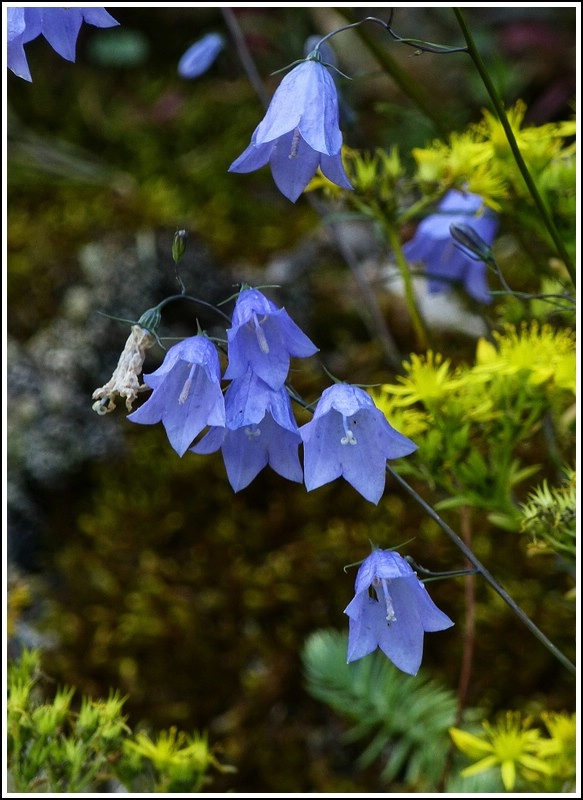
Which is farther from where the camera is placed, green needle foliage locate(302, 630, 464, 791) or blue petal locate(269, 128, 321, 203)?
green needle foliage locate(302, 630, 464, 791)

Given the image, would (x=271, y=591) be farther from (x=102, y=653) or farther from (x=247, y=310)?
(x=247, y=310)

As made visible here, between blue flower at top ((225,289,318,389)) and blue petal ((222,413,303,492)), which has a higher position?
blue flower at top ((225,289,318,389))

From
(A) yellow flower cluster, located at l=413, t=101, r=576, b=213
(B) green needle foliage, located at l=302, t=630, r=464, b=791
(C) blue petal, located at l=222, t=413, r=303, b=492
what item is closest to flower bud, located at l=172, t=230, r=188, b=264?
(C) blue petal, located at l=222, t=413, r=303, b=492

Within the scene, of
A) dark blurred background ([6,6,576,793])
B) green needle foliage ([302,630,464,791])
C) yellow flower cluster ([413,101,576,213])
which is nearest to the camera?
yellow flower cluster ([413,101,576,213])

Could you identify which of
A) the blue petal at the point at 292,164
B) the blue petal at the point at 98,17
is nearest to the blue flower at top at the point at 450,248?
the blue petal at the point at 292,164

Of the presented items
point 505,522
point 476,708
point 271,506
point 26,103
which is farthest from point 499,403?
point 26,103

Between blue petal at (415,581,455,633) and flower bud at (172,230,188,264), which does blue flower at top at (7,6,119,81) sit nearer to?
flower bud at (172,230,188,264)
